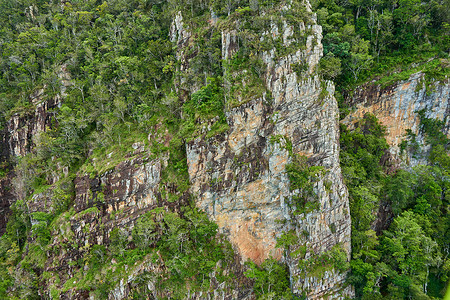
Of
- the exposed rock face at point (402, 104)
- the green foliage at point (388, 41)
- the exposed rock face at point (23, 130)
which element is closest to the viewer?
the exposed rock face at point (402, 104)

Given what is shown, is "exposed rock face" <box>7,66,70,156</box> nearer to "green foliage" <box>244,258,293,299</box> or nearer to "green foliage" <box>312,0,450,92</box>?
"green foliage" <box>244,258,293,299</box>

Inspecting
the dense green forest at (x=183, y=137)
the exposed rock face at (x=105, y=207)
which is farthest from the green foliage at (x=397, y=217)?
the exposed rock face at (x=105, y=207)

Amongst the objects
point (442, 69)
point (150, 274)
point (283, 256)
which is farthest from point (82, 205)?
point (442, 69)

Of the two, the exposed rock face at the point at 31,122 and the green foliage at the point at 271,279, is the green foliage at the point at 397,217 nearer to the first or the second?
the green foliage at the point at 271,279

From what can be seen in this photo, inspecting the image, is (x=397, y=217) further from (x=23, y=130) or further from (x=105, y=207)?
(x=23, y=130)

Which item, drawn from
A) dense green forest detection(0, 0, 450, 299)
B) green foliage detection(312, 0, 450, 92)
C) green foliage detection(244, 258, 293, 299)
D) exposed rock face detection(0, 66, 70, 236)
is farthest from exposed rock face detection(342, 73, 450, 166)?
exposed rock face detection(0, 66, 70, 236)

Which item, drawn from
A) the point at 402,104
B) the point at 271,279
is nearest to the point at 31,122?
the point at 271,279
